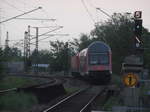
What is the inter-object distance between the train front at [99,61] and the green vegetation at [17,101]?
1681 centimetres

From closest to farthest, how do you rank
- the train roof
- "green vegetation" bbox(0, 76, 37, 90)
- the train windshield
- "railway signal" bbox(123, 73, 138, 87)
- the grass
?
"railway signal" bbox(123, 73, 138, 87), the grass, "green vegetation" bbox(0, 76, 37, 90), the train windshield, the train roof

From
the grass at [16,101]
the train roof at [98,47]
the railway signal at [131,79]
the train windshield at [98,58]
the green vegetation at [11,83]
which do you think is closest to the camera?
the railway signal at [131,79]

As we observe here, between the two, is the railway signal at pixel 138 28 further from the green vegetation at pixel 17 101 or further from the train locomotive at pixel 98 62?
the train locomotive at pixel 98 62

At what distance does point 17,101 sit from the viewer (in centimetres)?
2088

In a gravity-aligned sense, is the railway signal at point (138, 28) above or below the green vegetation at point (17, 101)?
above

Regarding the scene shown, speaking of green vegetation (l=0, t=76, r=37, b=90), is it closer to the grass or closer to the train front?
the train front

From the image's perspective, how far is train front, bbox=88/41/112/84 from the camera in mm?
39219

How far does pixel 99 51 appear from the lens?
3984 centimetres

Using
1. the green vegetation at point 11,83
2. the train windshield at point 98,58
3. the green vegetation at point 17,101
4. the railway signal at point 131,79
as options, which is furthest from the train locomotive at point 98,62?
the railway signal at point 131,79

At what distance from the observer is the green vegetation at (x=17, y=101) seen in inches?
784

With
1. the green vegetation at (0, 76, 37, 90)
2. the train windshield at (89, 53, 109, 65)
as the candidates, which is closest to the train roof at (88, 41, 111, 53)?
the train windshield at (89, 53, 109, 65)

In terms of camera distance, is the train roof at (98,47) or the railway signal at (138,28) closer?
the railway signal at (138,28)

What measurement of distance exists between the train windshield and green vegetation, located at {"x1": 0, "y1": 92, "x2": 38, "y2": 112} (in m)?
17.2

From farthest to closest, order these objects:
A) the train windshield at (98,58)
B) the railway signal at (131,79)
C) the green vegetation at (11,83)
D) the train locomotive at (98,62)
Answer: the train windshield at (98,58)
the train locomotive at (98,62)
the green vegetation at (11,83)
the railway signal at (131,79)
